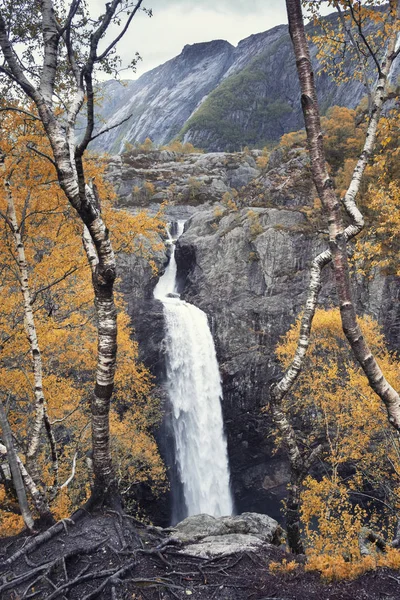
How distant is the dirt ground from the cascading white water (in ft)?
81.0

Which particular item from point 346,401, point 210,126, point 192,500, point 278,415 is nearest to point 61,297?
point 278,415

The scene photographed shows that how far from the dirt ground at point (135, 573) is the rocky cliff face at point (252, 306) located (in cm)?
2467

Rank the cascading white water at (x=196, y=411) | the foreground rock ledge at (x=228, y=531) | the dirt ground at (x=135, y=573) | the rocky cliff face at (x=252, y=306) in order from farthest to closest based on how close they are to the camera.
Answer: the rocky cliff face at (x=252, y=306) → the cascading white water at (x=196, y=411) → the foreground rock ledge at (x=228, y=531) → the dirt ground at (x=135, y=573)

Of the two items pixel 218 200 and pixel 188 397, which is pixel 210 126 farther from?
pixel 188 397

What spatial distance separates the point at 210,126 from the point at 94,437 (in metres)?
158

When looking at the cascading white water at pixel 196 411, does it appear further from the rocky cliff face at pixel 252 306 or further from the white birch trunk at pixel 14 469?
the white birch trunk at pixel 14 469

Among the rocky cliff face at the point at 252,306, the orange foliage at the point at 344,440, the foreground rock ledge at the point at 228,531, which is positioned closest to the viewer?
the foreground rock ledge at the point at 228,531

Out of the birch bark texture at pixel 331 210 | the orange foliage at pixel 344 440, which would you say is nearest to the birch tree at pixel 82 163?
the birch bark texture at pixel 331 210

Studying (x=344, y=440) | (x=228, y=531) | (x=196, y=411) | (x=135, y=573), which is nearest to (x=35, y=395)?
(x=135, y=573)

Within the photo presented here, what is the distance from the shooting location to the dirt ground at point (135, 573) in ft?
15.5

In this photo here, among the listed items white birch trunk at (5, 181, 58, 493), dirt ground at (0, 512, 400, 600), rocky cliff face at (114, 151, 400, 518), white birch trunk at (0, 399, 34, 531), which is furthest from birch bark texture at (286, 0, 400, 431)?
rocky cliff face at (114, 151, 400, 518)

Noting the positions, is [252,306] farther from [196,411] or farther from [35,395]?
[35,395]

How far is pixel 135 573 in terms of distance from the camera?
528 cm

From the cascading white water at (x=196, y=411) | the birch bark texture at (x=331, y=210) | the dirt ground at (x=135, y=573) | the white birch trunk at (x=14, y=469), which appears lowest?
the cascading white water at (x=196, y=411)
